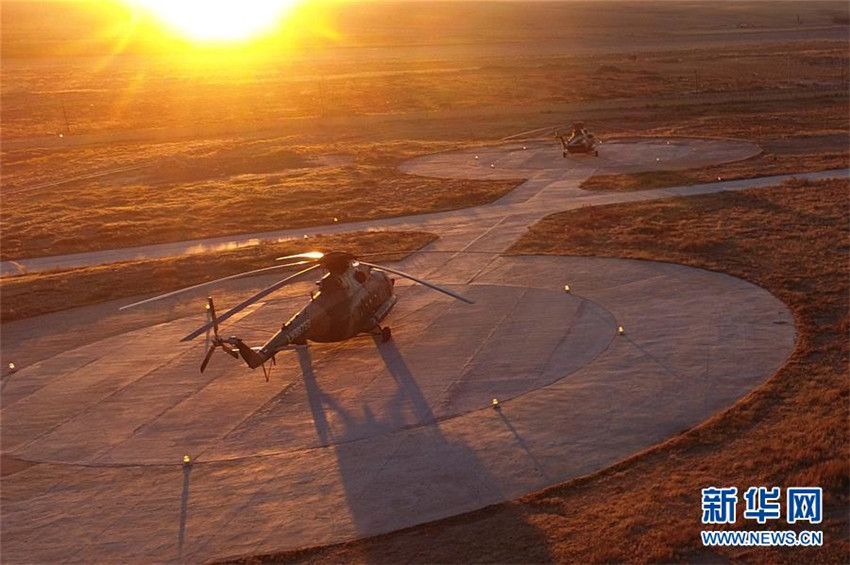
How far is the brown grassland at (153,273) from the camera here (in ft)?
123

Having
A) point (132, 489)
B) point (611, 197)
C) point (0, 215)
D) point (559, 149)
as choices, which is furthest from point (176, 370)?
point (559, 149)

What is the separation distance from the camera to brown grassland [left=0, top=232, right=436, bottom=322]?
37562 mm

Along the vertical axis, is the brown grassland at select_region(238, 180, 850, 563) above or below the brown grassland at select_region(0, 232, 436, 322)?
below

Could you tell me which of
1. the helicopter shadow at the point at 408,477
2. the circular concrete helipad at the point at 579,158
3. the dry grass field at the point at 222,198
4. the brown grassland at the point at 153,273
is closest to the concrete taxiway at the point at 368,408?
the helicopter shadow at the point at 408,477

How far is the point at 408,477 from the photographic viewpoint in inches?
851

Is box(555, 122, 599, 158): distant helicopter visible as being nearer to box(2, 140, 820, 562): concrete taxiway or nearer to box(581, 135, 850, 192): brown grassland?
box(581, 135, 850, 192): brown grassland

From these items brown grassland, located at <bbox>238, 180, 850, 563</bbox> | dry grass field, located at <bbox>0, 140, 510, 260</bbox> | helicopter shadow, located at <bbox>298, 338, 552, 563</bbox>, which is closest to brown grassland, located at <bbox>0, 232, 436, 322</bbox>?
dry grass field, located at <bbox>0, 140, 510, 260</bbox>

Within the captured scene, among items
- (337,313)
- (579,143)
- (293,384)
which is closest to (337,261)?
(337,313)

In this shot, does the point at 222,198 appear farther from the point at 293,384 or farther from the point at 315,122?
the point at 315,122

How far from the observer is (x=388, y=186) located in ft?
188

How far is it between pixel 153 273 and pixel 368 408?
1812 cm

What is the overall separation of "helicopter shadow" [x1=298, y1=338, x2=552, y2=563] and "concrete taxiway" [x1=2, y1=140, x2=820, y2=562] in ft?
0.18

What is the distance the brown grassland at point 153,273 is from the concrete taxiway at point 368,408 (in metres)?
1.98

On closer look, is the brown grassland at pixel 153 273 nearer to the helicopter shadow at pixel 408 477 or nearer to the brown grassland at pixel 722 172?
Answer: the brown grassland at pixel 722 172
